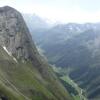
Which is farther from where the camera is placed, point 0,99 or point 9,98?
point 9,98

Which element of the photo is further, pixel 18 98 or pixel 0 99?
pixel 18 98

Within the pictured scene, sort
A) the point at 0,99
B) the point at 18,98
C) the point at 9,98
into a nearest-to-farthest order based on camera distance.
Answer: the point at 0,99, the point at 9,98, the point at 18,98

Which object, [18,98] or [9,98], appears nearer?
[9,98]

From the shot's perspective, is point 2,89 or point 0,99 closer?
point 0,99

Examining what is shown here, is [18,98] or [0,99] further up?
[0,99]

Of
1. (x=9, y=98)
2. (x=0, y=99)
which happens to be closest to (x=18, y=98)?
(x=9, y=98)

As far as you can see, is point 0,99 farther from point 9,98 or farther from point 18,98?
point 18,98

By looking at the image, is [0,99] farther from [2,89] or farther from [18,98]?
[18,98]

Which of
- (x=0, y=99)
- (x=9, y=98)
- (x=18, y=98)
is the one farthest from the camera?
(x=18, y=98)
